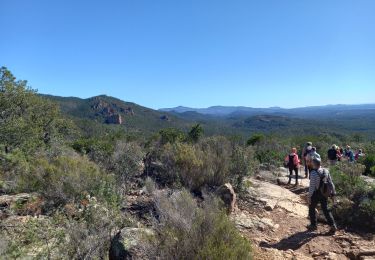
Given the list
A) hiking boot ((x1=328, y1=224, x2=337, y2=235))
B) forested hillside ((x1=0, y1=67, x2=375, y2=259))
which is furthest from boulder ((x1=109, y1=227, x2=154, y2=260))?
hiking boot ((x1=328, y1=224, x2=337, y2=235))

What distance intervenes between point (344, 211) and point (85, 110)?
119857 millimetres

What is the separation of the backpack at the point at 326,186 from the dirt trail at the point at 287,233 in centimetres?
76

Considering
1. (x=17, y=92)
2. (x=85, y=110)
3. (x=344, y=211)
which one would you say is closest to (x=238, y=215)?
(x=344, y=211)

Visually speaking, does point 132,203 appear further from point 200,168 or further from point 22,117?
point 22,117

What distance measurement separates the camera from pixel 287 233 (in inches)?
275

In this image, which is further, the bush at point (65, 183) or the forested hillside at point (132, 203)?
the bush at point (65, 183)

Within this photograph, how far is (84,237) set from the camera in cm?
448

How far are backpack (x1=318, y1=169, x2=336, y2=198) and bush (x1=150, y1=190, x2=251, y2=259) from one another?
9.85 ft

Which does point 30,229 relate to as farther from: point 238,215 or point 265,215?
point 265,215

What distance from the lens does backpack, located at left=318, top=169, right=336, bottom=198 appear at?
680 cm

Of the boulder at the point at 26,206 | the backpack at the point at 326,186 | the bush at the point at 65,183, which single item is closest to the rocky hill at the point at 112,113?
the bush at the point at 65,183

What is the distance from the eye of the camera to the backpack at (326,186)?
6.80 m

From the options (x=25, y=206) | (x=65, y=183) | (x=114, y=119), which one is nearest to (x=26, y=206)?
(x=25, y=206)

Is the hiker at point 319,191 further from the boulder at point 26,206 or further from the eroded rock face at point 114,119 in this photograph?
the eroded rock face at point 114,119
